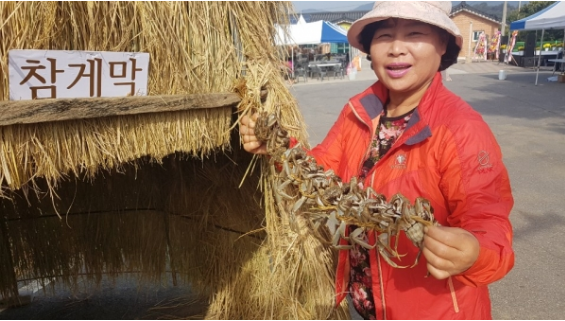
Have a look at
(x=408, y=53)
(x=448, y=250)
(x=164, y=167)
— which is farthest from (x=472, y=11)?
(x=448, y=250)

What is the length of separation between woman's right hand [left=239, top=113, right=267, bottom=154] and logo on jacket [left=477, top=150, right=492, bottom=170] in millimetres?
686

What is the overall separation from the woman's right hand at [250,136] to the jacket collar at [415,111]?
1.14 feet

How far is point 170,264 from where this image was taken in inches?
113

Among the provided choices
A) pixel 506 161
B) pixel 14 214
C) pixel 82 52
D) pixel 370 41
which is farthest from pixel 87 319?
pixel 506 161

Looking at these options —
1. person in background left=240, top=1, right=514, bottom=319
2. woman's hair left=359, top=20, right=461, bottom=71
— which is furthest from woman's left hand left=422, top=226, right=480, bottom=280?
woman's hair left=359, top=20, right=461, bottom=71

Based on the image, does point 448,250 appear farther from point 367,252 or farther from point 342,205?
point 367,252

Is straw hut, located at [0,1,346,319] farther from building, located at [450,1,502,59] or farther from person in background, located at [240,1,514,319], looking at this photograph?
building, located at [450,1,502,59]

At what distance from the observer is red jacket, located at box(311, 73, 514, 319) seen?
3.59 ft

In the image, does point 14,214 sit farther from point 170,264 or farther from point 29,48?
point 29,48

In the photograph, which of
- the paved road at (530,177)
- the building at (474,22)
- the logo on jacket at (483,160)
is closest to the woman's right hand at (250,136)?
the paved road at (530,177)

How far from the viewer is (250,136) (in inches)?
62.0

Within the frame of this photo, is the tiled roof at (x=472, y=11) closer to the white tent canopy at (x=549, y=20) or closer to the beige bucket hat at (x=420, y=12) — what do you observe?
the white tent canopy at (x=549, y=20)

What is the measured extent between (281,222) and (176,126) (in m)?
0.61

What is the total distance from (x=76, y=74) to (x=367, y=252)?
1.10m
